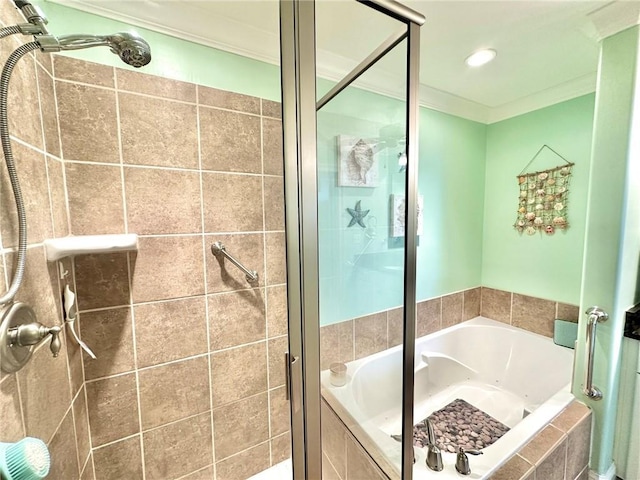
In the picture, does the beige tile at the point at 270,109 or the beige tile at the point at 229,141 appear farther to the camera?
the beige tile at the point at 270,109

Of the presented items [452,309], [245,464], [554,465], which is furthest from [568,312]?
[245,464]

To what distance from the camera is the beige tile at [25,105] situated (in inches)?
25.2

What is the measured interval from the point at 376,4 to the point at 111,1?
97 centimetres

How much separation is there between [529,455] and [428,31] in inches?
73.4

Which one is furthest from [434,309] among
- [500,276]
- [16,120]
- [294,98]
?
[16,120]

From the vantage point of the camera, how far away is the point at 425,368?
5.72 feet

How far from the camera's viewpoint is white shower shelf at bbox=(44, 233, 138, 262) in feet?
2.47

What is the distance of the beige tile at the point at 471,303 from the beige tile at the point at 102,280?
90.3 inches

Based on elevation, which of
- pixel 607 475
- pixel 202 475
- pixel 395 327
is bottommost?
pixel 607 475

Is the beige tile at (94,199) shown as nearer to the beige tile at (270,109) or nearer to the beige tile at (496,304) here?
the beige tile at (270,109)

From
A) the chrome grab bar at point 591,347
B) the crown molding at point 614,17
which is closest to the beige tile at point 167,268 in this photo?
the chrome grab bar at point 591,347

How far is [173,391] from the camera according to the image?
1.06m

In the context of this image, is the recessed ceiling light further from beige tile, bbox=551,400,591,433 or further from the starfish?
beige tile, bbox=551,400,591,433

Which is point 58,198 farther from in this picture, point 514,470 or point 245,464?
point 514,470
